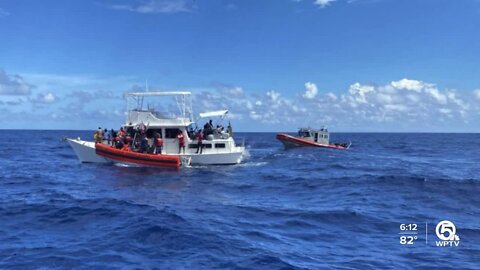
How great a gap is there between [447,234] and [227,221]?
6866 mm

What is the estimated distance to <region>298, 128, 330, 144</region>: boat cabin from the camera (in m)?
56.1

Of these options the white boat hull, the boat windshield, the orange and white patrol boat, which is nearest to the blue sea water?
the white boat hull

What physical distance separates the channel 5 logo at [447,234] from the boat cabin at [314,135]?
40.8 m

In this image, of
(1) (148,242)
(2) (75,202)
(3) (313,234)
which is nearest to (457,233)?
(3) (313,234)

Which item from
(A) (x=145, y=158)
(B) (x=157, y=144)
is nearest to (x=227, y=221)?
(A) (x=145, y=158)

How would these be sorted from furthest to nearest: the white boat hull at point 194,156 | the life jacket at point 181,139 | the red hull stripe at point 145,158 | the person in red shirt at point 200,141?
the person in red shirt at point 200,141 < the white boat hull at point 194,156 < the life jacket at point 181,139 < the red hull stripe at point 145,158

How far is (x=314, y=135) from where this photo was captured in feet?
184

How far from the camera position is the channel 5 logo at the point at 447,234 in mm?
12305

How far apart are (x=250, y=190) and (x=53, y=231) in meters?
11.3

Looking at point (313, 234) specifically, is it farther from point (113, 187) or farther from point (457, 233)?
point (113, 187)

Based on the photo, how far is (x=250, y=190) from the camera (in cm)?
2216
